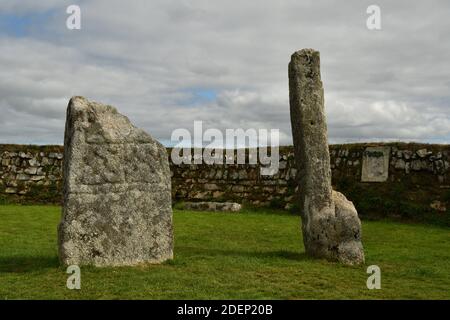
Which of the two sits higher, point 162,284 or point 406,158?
point 406,158

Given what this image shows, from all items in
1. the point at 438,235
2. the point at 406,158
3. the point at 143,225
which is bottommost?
the point at 438,235

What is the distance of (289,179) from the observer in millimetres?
21656

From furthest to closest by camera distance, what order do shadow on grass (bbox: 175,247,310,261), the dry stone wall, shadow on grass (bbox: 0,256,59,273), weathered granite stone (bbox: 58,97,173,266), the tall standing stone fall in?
the dry stone wall < shadow on grass (bbox: 175,247,310,261) < the tall standing stone < shadow on grass (bbox: 0,256,59,273) < weathered granite stone (bbox: 58,97,173,266)

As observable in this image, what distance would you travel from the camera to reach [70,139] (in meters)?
9.33

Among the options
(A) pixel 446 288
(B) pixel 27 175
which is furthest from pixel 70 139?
(B) pixel 27 175

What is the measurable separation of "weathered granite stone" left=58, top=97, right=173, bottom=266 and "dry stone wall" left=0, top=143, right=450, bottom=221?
11.3m

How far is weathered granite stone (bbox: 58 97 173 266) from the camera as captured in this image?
9.20 meters

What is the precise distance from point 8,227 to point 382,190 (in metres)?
12.4

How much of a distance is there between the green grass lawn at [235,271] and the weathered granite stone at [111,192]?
0.36 m

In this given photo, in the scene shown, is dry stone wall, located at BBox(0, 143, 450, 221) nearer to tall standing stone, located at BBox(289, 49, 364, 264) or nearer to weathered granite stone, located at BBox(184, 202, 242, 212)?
weathered granite stone, located at BBox(184, 202, 242, 212)

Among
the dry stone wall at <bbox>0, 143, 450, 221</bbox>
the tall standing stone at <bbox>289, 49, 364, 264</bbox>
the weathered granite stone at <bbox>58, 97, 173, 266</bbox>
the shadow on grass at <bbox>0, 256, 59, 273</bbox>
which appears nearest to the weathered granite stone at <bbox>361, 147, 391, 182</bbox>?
the dry stone wall at <bbox>0, 143, 450, 221</bbox>

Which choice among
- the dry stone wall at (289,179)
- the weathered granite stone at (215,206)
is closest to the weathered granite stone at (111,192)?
the weathered granite stone at (215,206)

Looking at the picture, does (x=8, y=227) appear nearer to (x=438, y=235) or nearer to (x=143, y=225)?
(x=143, y=225)

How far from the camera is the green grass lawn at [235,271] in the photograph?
7.79m
